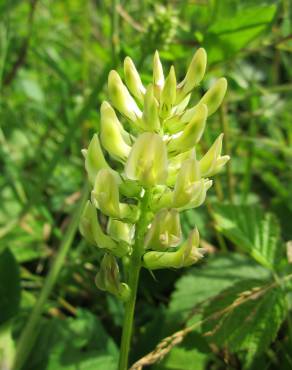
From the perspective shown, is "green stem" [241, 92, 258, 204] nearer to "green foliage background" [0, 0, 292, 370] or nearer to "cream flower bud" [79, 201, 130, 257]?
"green foliage background" [0, 0, 292, 370]

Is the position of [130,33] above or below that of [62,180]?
above

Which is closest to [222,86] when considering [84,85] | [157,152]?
[157,152]

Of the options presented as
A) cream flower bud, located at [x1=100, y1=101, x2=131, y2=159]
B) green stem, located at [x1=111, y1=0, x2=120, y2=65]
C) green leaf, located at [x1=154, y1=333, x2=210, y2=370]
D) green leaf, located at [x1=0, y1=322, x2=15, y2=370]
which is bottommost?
green leaf, located at [x1=154, y1=333, x2=210, y2=370]

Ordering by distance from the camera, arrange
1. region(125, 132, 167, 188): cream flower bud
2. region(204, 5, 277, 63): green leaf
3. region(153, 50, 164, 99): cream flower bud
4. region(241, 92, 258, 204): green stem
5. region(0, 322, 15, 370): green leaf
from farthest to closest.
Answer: region(241, 92, 258, 204): green stem → region(204, 5, 277, 63): green leaf → region(0, 322, 15, 370): green leaf → region(153, 50, 164, 99): cream flower bud → region(125, 132, 167, 188): cream flower bud

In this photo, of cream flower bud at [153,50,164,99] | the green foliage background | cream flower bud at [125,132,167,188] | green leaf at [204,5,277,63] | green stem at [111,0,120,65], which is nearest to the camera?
cream flower bud at [125,132,167,188]

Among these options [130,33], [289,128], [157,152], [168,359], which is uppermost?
[130,33]

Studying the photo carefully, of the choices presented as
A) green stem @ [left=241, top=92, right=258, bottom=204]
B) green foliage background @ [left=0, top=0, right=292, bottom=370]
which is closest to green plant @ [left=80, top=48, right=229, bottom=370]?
green foliage background @ [left=0, top=0, right=292, bottom=370]

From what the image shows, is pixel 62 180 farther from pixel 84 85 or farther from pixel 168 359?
pixel 168 359
